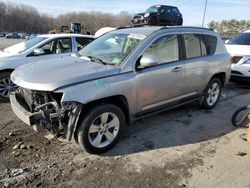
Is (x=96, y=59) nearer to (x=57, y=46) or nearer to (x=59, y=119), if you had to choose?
(x=59, y=119)

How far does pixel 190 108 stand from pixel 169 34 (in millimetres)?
2110

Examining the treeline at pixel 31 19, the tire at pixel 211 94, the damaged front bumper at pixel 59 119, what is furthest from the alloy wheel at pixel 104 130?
the treeline at pixel 31 19

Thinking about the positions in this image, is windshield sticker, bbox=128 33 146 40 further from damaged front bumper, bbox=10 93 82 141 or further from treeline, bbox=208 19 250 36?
treeline, bbox=208 19 250 36

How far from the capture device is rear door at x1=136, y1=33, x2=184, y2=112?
4.45 meters

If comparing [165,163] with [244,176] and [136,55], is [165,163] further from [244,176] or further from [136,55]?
[136,55]

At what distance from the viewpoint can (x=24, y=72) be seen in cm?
421

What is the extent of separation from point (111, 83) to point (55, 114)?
2.97 ft

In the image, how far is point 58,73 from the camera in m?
3.91

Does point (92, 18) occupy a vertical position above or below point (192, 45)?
above

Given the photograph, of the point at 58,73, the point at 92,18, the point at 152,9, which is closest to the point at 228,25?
the point at 152,9

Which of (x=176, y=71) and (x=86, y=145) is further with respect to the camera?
(x=176, y=71)

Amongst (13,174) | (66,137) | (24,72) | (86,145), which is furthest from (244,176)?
(24,72)

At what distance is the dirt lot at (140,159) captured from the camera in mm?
3506

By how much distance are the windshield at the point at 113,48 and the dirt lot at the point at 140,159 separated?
1.36 metres
